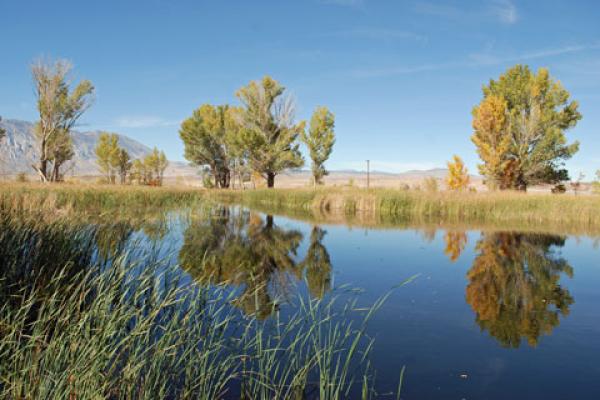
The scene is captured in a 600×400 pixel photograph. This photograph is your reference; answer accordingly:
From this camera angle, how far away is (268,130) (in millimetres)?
45344

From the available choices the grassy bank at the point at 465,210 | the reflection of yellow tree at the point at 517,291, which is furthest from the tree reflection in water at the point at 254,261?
the grassy bank at the point at 465,210

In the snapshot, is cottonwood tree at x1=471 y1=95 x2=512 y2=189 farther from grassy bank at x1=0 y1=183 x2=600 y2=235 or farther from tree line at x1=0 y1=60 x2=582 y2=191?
grassy bank at x1=0 y1=183 x2=600 y2=235

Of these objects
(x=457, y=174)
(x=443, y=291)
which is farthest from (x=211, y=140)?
(x=443, y=291)

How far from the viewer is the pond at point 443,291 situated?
4.62m

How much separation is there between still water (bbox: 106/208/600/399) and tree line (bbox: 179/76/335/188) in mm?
28718

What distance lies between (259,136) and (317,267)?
3522cm

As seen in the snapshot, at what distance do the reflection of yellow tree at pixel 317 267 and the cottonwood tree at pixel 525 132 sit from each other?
2687cm

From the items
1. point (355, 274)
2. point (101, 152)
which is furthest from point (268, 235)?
point (101, 152)

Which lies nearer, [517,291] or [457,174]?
[517,291]

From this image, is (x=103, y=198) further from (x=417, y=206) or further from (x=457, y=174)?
(x=457, y=174)

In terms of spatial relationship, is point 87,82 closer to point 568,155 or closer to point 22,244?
point 22,244

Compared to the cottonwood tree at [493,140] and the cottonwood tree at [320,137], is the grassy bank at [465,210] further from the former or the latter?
the cottonwood tree at [320,137]

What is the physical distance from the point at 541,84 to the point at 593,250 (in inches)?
1154

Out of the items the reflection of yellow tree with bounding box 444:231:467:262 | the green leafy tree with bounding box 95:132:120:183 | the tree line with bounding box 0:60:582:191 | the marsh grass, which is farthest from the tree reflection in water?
the green leafy tree with bounding box 95:132:120:183
